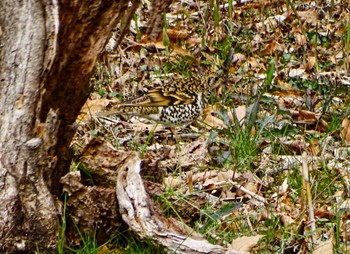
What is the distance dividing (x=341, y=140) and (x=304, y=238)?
218 cm

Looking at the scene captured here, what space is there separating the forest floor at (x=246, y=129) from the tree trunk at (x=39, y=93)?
0.54 metres

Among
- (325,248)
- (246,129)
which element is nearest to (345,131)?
(246,129)

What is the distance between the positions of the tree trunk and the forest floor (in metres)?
0.54

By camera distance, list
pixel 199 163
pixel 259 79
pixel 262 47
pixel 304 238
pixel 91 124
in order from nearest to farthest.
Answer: pixel 304 238 < pixel 199 163 < pixel 91 124 < pixel 259 79 < pixel 262 47

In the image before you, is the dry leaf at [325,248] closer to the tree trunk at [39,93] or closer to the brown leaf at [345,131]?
the tree trunk at [39,93]

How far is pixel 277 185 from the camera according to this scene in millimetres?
6438

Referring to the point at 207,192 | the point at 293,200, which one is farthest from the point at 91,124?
the point at 293,200

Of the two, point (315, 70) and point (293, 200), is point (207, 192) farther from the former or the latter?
point (315, 70)

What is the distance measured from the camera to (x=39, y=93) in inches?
192

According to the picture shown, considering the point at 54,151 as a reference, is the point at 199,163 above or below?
below

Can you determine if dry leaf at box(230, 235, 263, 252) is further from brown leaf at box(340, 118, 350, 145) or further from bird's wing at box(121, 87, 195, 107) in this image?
bird's wing at box(121, 87, 195, 107)

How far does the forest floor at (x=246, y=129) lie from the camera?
5648mm

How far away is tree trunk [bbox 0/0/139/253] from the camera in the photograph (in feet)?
15.9

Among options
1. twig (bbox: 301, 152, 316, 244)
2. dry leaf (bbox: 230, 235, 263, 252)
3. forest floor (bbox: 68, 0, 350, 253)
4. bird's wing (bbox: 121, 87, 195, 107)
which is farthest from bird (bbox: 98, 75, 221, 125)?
twig (bbox: 301, 152, 316, 244)
